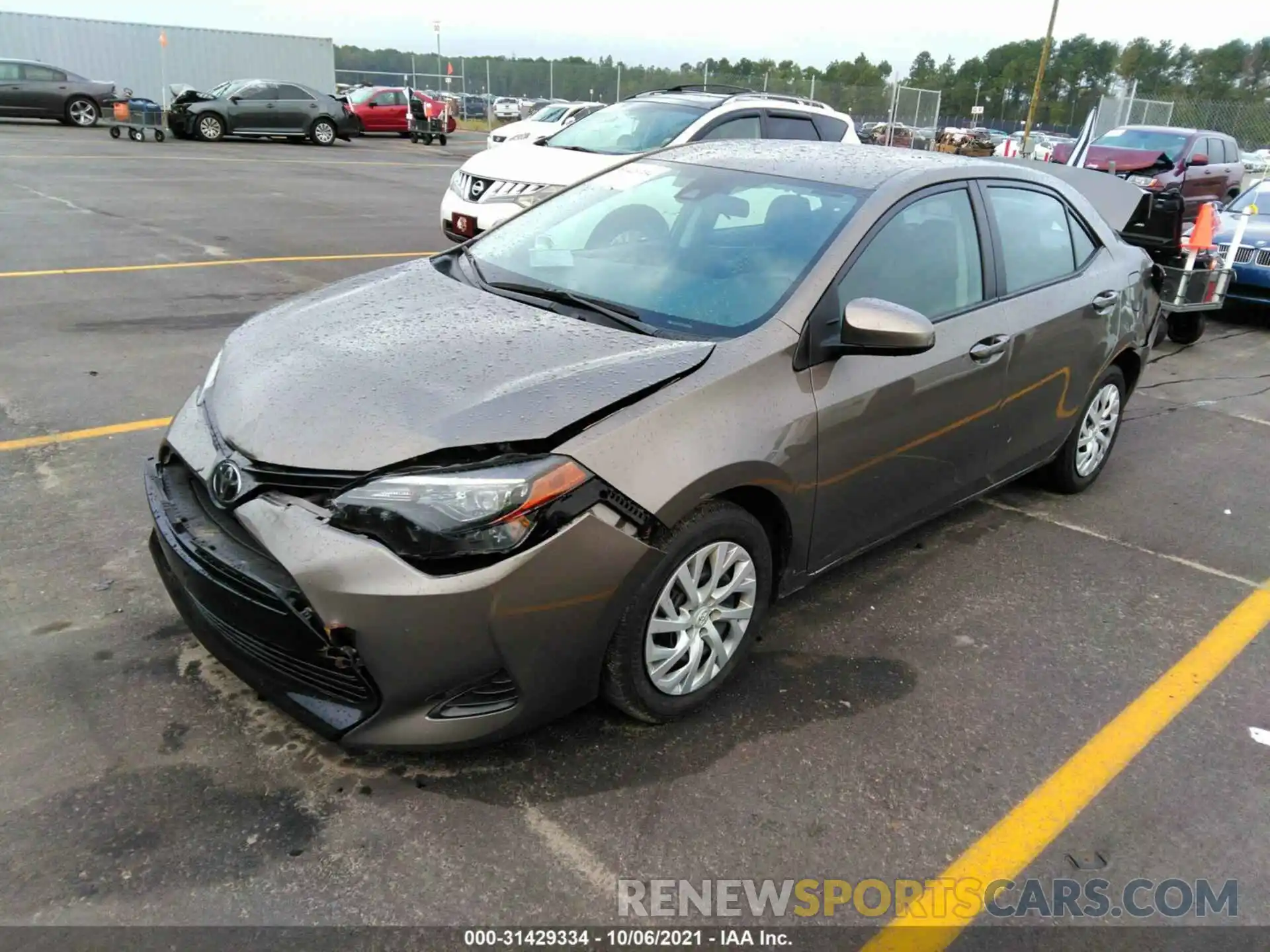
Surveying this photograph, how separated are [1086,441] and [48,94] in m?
26.5

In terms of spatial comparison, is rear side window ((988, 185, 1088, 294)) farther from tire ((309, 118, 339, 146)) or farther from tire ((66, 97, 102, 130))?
tire ((66, 97, 102, 130))

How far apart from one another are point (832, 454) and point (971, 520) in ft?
6.10

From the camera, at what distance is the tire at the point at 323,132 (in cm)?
2459

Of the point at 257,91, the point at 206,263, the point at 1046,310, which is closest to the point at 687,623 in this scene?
the point at 1046,310

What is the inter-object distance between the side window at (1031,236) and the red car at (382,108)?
2724 centimetres

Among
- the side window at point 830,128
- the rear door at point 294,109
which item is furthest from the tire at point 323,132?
the side window at point 830,128

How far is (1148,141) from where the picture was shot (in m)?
15.9

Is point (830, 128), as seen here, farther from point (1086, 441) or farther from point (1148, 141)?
point (1148, 141)

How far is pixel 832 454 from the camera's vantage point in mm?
3135

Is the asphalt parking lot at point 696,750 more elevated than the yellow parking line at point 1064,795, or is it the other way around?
the asphalt parking lot at point 696,750

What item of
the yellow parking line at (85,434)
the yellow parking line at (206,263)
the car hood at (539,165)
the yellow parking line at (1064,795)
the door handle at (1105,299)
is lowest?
the yellow parking line at (1064,795)

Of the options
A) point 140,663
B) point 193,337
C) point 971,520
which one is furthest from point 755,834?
point 193,337

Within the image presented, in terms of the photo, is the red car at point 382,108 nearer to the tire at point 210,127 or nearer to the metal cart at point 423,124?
the metal cart at point 423,124

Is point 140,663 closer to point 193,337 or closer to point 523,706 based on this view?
point 523,706
